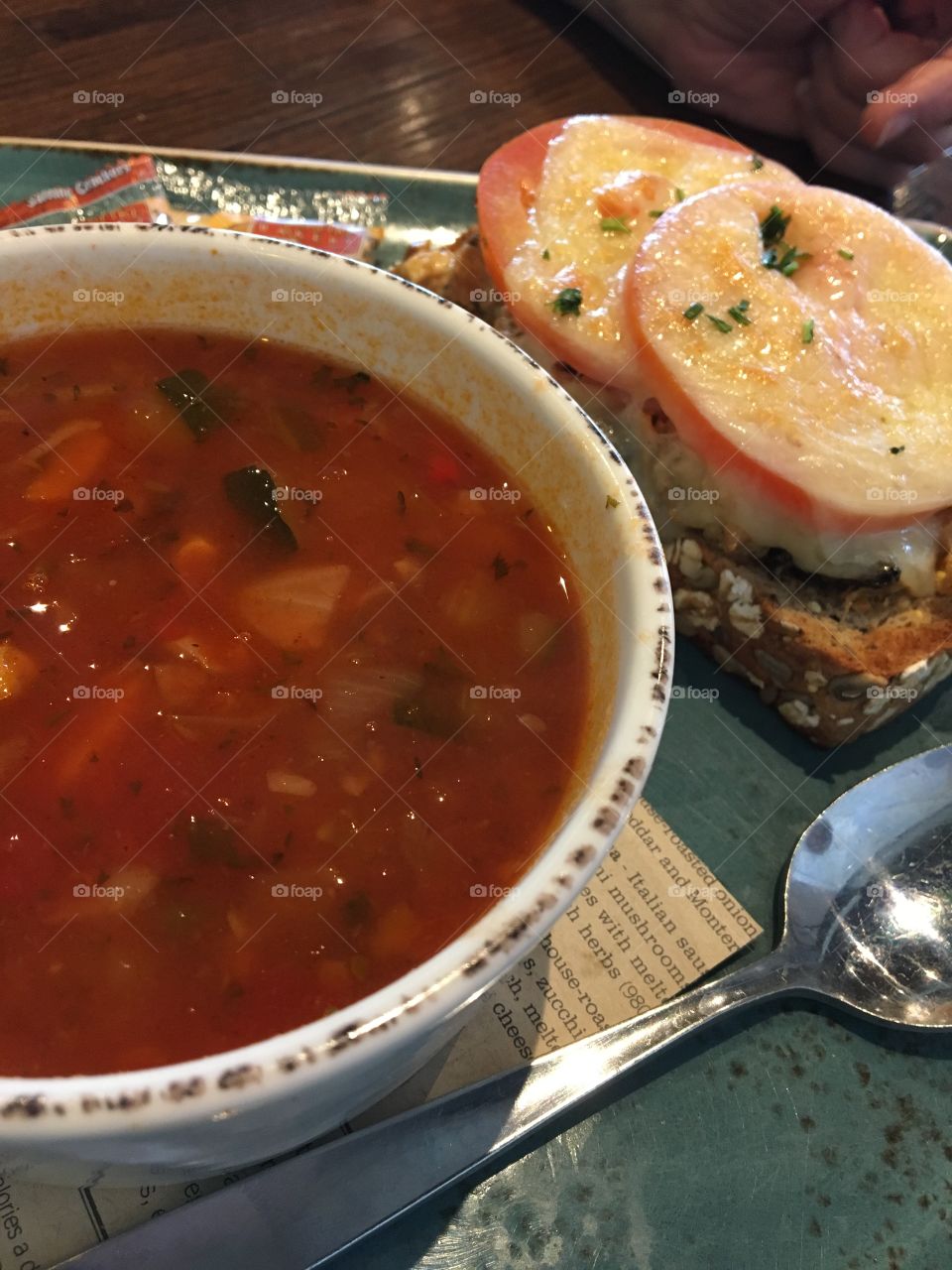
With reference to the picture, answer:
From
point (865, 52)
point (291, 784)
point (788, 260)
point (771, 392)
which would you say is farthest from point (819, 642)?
point (865, 52)

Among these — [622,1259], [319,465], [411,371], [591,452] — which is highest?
[591,452]

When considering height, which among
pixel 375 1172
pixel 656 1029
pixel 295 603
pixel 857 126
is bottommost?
pixel 375 1172

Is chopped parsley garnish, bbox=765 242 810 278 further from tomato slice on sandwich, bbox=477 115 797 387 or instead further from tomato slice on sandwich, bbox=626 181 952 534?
tomato slice on sandwich, bbox=477 115 797 387

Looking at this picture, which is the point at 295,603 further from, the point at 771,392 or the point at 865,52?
the point at 865,52

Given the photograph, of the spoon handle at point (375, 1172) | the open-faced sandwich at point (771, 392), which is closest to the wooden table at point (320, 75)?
the open-faced sandwich at point (771, 392)

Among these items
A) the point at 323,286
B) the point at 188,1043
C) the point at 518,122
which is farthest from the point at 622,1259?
the point at 518,122

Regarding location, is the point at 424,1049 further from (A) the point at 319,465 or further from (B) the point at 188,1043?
(A) the point at 319,465
